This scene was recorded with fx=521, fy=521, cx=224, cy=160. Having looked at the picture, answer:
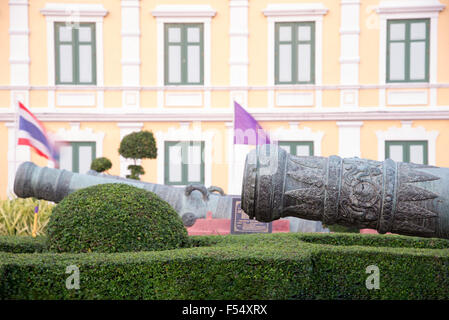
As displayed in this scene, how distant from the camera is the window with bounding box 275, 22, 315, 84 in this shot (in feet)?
49.2

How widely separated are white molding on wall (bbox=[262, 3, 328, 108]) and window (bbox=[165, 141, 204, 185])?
8.24ft

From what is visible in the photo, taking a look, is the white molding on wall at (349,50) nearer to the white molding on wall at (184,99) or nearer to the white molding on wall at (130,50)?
the white molding on wall at (184,99)

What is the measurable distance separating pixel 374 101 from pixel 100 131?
25.9 ft

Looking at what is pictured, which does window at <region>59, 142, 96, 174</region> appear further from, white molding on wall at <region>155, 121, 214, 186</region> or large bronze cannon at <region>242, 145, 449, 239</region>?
large bronze cannon at <region>242, 145, 449, 239</region>

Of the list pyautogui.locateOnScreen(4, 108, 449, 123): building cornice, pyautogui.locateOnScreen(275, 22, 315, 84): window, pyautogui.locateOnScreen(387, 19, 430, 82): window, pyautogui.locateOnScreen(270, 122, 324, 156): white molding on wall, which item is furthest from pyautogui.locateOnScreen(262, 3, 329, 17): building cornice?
pyautogui.locateOnScreen(270, 122, 324, 156): white molding on wall

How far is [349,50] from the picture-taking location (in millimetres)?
14805

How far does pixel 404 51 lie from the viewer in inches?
584

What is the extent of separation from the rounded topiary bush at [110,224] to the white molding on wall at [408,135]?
430 inches

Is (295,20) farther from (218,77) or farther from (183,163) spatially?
(183,163)

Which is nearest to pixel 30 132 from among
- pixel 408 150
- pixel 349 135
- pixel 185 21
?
pixel 185 21

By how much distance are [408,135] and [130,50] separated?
826 cm

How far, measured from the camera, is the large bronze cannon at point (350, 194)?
136 inches
